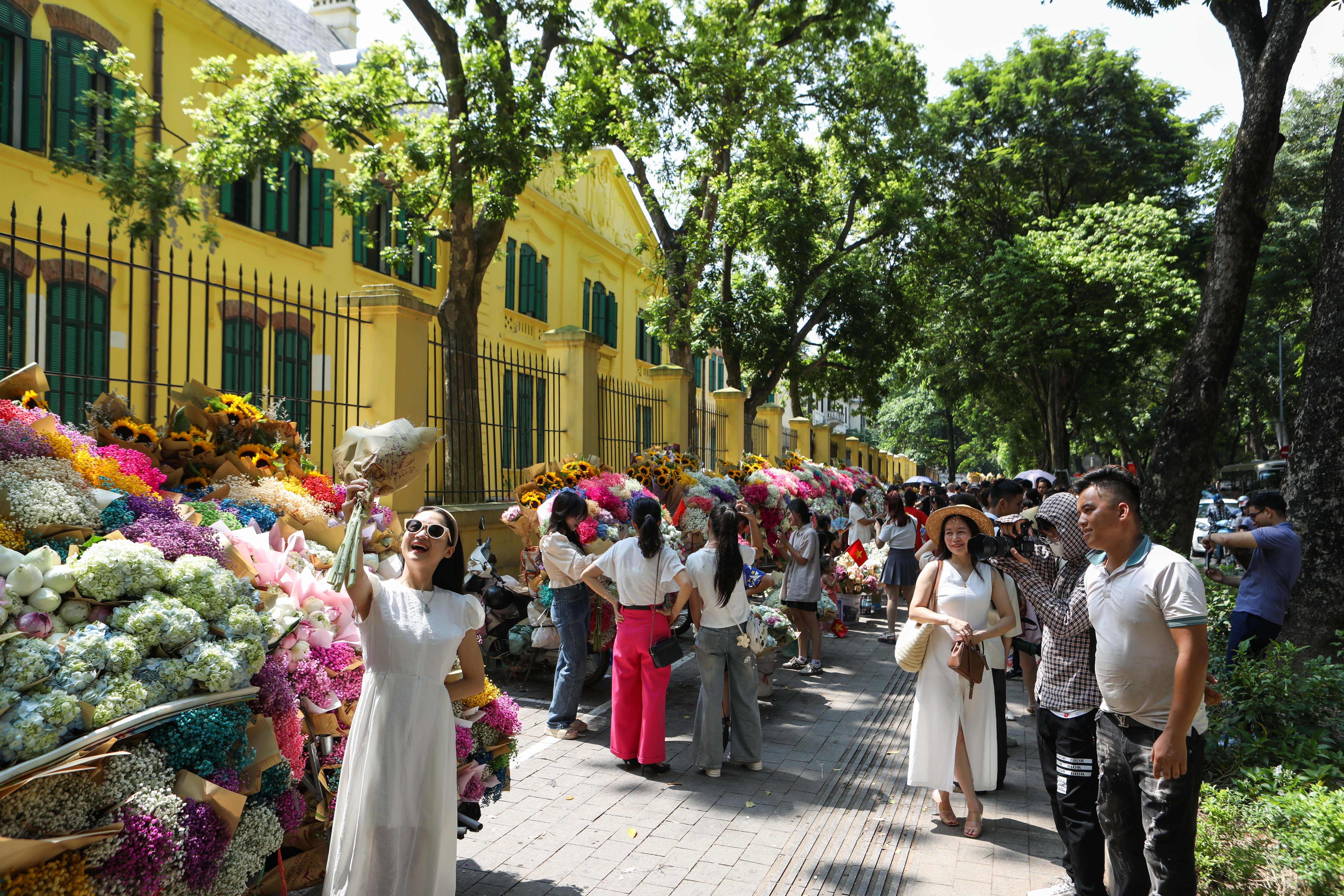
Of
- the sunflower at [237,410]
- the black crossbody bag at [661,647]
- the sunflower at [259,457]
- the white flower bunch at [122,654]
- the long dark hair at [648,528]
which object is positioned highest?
the sunflower at [237,410]

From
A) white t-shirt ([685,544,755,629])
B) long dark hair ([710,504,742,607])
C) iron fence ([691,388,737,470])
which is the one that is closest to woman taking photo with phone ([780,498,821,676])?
white t-shirt ([685,544,755,629])

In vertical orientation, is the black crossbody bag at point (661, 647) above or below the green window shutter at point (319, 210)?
below

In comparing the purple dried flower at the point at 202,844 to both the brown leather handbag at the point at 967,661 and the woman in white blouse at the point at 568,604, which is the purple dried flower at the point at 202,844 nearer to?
the brown leather handbag at the point at 967,661

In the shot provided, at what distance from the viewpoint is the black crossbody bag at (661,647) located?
621 cm

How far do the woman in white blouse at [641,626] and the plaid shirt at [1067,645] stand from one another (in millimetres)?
2583

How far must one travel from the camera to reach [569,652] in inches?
282

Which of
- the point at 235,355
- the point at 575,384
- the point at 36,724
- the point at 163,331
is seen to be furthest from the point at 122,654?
the point at 235,355

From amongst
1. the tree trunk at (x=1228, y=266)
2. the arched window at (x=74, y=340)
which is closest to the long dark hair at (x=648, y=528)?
the tree trunk at (x=1228, y=266)

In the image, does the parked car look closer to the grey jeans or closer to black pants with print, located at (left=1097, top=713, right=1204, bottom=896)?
the grey jeans

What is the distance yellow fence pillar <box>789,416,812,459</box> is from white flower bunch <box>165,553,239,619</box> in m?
→ 21.7

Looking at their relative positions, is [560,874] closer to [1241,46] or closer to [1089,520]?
[1089,520]

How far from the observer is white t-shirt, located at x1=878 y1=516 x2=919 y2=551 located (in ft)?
38.3

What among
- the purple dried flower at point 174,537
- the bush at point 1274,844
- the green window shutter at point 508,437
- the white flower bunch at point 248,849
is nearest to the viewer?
the white flower bunch at point 248,849

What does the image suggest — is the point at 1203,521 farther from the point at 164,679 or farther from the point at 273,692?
the point at 164,679
